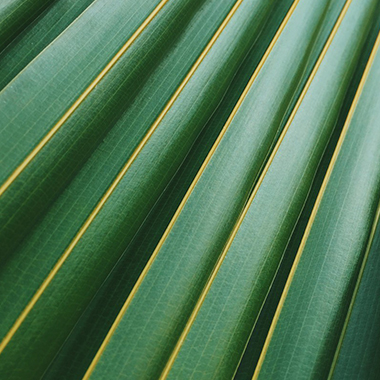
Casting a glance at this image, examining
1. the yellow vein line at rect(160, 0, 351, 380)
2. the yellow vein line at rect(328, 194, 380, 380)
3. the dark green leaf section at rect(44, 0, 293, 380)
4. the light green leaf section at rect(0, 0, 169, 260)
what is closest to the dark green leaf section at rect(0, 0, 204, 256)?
the light green leaf section at rect(0, 0, 169, 260)

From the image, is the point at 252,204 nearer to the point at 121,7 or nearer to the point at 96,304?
the point at 96,304

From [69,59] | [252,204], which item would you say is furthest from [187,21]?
[252,204]

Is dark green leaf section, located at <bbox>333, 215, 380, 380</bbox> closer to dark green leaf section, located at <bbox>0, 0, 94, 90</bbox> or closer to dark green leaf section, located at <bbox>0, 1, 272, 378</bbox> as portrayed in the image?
dark green leaf section, located at <bbox>0, 1, 272, 378</bbox>

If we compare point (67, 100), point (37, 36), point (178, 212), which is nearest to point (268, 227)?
point (178, 212)

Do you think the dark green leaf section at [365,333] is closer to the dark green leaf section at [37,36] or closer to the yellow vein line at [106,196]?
the yellow vein line at [106,196]

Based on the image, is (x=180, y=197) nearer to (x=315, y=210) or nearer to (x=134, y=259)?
(x=134, y=259)

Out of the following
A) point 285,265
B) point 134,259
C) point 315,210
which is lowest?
point 134,259
